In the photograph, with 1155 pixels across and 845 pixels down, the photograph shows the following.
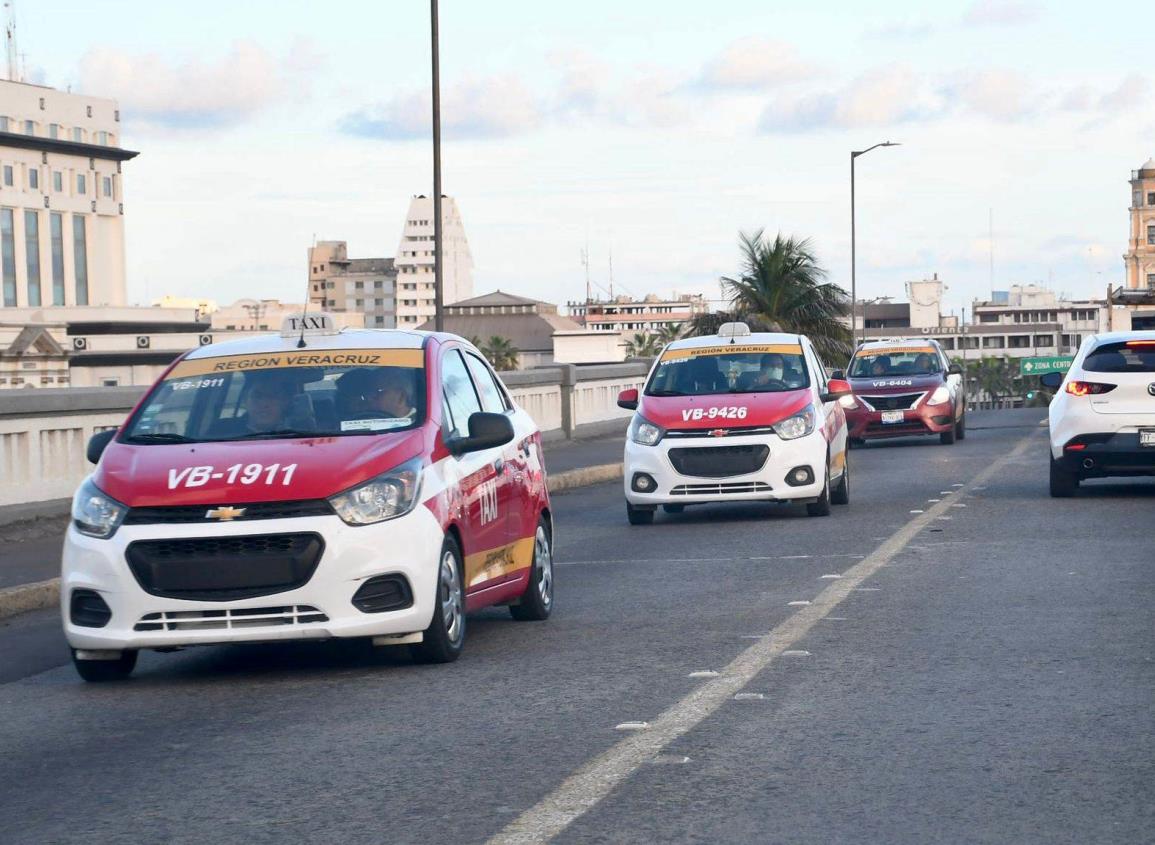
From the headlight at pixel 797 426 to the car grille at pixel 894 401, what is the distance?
13.9 m

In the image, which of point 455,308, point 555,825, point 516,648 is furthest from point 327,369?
point 455,308

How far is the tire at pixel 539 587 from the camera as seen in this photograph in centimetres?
1046

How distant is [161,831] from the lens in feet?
18.7

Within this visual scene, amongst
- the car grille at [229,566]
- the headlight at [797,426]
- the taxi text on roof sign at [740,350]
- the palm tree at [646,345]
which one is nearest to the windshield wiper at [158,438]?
the car grille at [229,566]

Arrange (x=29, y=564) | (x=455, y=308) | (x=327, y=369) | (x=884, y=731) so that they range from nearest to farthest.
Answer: (x=884, y=731) → (x=327, y=369) → (x=29, y=564) → (x=455, y=308)

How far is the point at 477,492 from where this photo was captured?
31.0 feet

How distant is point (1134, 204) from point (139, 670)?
181 metres

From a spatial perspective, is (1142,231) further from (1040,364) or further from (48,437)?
(48,437)

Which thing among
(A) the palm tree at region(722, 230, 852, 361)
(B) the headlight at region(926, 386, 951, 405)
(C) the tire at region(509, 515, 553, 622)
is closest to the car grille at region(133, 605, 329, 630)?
(C) the tire at region(509, 515, 553, 622)

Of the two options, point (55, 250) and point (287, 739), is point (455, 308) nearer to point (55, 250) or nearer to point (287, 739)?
point (55, 250)

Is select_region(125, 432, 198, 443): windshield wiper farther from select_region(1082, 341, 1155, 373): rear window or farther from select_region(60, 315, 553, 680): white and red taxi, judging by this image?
select_region(1082, 341, 1155, 373): rear window

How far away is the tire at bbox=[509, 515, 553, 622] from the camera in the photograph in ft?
34.3

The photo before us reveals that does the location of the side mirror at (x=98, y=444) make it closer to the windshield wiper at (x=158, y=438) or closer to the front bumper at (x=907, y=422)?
the windshield wiper at (x=158, y=438)

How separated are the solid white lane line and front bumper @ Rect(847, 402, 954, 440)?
18908mm
